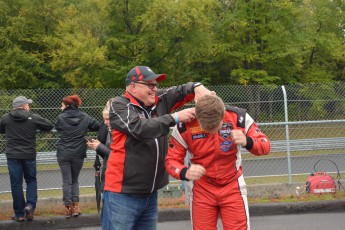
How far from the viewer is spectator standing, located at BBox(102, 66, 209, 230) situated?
4.00m

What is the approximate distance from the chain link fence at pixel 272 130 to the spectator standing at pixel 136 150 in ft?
17.8

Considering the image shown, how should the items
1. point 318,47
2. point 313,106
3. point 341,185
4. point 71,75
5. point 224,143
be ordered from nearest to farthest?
point 224,143 → point 341,185 → point 313,106 → point 71,75 → point 318,47

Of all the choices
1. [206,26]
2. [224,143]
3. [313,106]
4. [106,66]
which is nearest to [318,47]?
[206,26]

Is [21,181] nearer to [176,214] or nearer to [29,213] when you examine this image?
[29,213]

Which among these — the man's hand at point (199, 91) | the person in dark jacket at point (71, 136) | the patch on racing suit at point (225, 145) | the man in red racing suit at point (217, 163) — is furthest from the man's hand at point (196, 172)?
the person in dark jacket at point (71, 136)

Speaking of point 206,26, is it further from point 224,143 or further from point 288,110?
point 224,143

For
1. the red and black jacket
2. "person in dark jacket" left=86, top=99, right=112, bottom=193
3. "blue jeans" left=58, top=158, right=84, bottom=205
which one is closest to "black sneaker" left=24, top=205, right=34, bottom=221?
"blue jeans" left=58, top=158, right=84, bottom=205

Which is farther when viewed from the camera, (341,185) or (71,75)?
(71,75)

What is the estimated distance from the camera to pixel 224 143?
4293 millimetres

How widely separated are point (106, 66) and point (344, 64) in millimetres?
15028

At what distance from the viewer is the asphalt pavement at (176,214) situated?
8.14 metres

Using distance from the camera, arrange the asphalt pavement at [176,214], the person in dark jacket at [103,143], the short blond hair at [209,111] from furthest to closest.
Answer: the asphalt pavement at [176,214]
the person in dark jacket at [103,143]
the short blond hair at [209,111]

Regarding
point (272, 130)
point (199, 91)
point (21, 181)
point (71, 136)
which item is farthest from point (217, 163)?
point (272, 130)

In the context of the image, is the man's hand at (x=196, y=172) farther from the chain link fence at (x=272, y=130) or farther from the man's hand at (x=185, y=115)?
the chain link fence at (x=272, y=130)
